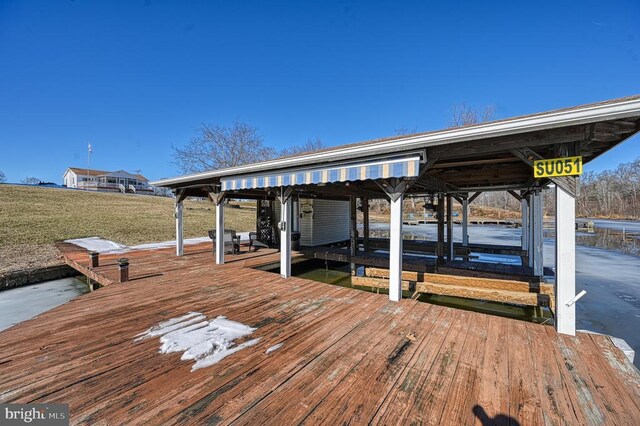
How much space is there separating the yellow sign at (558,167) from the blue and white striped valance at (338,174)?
55.4 inches

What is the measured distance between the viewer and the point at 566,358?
2.61 metres

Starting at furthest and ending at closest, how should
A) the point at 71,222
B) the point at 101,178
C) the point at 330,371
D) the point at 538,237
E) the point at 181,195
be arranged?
the point at 101,178 < the point at 71,222 < the point at 181,195 < the point at 538,237 < the point at 330,371

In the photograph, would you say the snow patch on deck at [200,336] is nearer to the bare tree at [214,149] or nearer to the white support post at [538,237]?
the white support post at [538,237]

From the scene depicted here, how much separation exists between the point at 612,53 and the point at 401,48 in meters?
10.9

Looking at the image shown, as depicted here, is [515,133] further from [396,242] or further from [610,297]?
[610,297]

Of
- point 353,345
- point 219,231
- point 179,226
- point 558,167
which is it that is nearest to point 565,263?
point 558,167

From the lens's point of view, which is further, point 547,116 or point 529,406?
point 547,116

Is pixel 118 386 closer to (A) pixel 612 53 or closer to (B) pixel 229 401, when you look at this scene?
(B) pixel 229 401

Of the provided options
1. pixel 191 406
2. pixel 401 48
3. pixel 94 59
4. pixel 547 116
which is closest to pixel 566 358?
pixel 547 116

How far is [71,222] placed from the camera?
1439cm

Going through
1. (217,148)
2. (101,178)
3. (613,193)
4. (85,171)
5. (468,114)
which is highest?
(468,114)

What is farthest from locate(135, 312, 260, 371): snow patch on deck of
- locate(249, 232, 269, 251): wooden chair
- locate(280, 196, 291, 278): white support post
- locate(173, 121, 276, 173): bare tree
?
locate(173, 121, 276, 173): bare tree

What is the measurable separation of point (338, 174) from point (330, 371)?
299 centimetres

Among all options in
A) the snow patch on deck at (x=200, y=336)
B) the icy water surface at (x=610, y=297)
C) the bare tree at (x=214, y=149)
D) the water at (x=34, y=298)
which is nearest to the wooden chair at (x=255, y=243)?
the water at (x=34, y=298)
